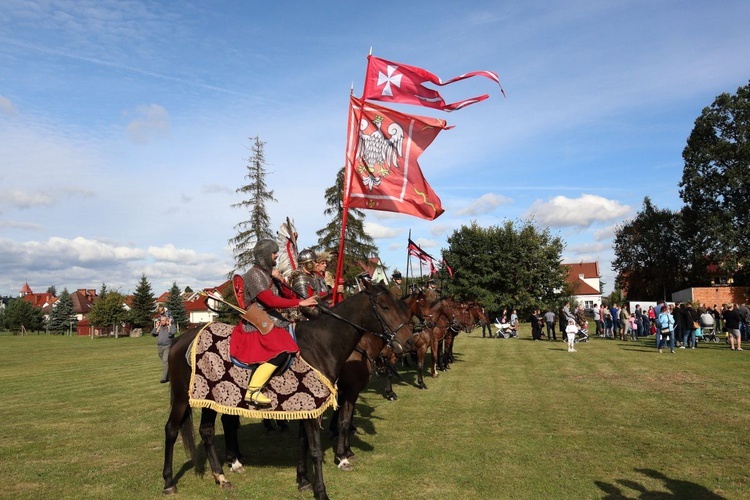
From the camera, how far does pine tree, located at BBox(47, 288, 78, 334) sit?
77.2 meters

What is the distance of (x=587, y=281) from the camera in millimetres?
118500

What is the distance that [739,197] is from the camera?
43.6 meters

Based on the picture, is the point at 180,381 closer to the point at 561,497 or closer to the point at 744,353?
the point at 561,497

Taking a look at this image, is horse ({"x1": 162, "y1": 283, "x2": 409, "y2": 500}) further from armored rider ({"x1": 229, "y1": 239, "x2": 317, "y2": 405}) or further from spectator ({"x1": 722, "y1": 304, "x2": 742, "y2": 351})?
spectator ({"x1": 722, "y1": 304, "x2": 742, "y2": 351})

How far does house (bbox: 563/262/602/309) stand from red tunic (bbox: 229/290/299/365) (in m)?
107

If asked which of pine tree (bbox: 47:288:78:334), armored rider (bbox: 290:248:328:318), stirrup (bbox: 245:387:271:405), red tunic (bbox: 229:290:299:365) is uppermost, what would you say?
armored rider (bbox: 290:248:328:318)

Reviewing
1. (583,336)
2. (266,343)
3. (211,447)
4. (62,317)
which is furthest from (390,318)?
(62,317)

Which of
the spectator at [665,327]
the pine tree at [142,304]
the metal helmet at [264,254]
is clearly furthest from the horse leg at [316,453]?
the pine tree at [142,304]

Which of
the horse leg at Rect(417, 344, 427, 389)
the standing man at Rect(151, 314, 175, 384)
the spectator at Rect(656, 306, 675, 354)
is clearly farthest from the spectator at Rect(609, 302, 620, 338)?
the standing man at Rect(151, 314, 175, 384)

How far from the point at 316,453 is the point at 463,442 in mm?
3405

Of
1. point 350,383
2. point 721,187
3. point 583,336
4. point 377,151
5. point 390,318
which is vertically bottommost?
point 583,336

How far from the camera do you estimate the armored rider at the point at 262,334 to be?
6.31 meters

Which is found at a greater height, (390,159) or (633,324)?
(390,159)

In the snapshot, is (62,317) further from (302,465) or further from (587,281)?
(587,281)
